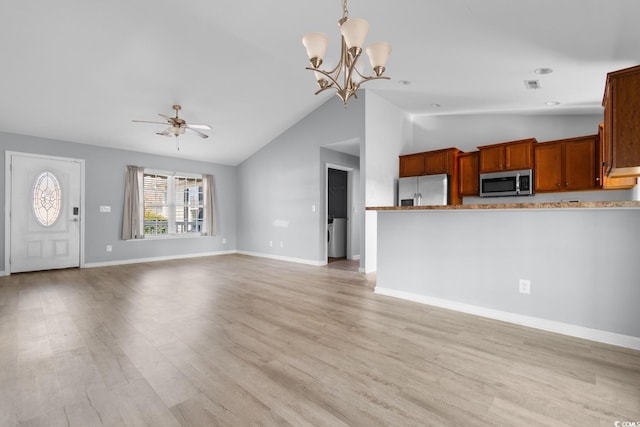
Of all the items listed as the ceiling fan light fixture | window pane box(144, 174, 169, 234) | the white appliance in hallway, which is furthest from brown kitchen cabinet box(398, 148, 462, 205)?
window pane box(144, 174, 169, 234)

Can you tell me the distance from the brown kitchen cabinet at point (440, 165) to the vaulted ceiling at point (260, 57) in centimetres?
87

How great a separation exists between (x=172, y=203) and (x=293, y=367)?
20.4ft

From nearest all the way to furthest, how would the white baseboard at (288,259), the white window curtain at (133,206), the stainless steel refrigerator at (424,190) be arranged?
the stainless steel refrigerator at (424,190), the white baseboard at (288,259), the white window curtain at (133,206)

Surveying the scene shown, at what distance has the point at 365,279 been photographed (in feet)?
15.4

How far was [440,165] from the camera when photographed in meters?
5.53

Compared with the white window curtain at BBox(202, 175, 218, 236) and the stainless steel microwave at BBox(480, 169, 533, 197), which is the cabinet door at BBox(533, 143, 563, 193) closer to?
the stainless steel microwave at BBox(480, 169, 533, 197)

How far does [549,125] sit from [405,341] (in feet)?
16.0

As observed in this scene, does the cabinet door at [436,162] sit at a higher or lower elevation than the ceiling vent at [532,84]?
lower

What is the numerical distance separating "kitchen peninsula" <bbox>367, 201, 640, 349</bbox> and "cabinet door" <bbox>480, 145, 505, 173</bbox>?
8.68 feet

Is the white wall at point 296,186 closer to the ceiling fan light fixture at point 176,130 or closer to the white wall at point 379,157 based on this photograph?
the white wall at point 379,157

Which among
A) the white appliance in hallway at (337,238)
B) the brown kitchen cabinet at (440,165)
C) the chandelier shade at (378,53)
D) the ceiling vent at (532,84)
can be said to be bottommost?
the white appliance in hallway at (337,238)

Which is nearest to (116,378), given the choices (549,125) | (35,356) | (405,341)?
(35,356)

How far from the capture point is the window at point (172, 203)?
671 cm

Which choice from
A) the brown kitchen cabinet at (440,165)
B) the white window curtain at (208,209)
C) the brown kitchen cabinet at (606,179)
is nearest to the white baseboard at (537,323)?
the brown kitchen cabinet at (606,179)
